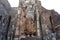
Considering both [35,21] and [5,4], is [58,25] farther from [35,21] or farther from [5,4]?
[5,4]

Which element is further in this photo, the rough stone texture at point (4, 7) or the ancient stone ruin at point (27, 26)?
the rough stone texture at point (4, 7)

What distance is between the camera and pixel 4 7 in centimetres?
1022

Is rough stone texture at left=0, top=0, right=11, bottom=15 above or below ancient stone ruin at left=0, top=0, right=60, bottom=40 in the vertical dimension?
above

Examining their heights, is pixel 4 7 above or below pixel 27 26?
above

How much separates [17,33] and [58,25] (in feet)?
12.3

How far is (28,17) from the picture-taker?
784 cm

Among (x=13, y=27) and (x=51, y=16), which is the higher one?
(x=51, y=16)

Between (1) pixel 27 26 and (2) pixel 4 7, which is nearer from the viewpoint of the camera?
(1) pixel 27 26

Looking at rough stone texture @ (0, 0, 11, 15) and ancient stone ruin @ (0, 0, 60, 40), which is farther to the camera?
rough stone texture @ (0, 0, 11, 15)

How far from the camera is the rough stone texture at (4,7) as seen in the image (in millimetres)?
9639

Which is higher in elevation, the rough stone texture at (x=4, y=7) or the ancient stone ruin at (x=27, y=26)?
the rough stone texture at (x=4, y=7)

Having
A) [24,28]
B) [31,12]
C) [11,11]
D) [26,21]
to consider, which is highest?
[11,11]

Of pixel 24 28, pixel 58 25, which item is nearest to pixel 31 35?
pixel 24 28

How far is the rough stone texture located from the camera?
9.64 m
